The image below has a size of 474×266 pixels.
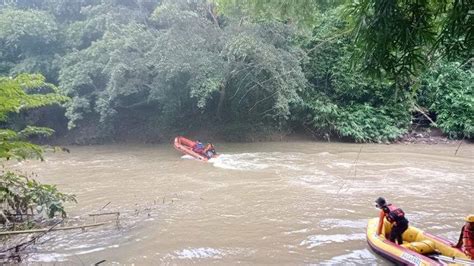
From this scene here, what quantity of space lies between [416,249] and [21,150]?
20.4 ft

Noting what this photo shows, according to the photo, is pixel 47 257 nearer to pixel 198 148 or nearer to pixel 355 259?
Result: pixel 355 259

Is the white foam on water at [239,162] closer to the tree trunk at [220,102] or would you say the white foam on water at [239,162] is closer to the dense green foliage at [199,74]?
the dense green foliage at [199,74]

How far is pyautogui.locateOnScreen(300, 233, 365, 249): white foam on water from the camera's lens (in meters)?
7.71

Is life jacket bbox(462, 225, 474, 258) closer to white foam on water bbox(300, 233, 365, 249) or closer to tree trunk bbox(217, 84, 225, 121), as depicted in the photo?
white foam on water bbox(300, 233, 365, 249)

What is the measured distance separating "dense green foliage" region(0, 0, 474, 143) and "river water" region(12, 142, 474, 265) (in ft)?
9.52

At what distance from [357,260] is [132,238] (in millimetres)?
4051

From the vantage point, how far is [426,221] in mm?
8812

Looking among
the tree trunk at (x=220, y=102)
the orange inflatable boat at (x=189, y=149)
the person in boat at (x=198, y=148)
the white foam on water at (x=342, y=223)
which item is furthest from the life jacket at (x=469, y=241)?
the tree trunk at (x=220, y=102)

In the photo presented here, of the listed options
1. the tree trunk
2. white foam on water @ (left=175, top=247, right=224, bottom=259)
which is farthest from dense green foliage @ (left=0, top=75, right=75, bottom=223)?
the tree trunk

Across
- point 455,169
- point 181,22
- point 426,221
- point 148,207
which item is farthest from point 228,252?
point 181,22

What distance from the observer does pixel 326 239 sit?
25.9ft

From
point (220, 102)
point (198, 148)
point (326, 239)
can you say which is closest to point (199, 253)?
point (326, 239)

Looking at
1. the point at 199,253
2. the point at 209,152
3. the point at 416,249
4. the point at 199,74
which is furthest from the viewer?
the point at 199,74

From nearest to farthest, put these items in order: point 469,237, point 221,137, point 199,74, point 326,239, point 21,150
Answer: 1. point 21,150
2. point 469,237
3. point 326,239
4. point 199,74
5. point 221,137
